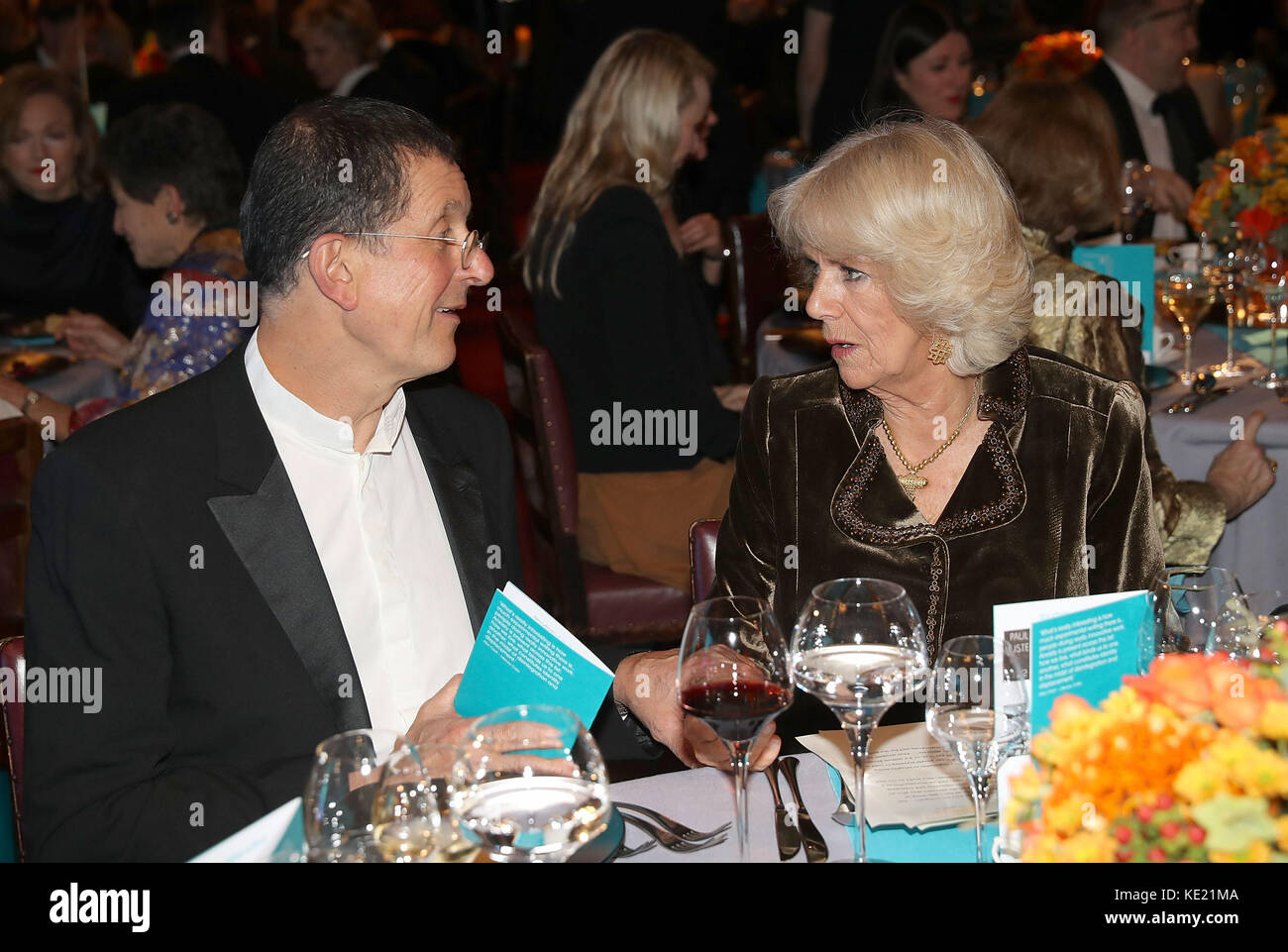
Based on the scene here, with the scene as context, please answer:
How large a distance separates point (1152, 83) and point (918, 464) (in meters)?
4.14

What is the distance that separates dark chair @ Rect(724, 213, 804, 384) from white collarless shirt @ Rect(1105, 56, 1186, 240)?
1.69 meters

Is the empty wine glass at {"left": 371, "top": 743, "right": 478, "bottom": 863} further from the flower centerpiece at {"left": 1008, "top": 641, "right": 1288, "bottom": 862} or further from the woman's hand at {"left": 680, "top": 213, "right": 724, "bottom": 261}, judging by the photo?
the woman's hand at {"left": 680, "top": 213, "right": 724, "bottom": 261}

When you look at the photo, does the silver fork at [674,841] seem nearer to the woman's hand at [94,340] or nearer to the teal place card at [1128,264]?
the teal place card at [1128,264]

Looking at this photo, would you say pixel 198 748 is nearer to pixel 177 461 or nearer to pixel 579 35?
pixel 177 461

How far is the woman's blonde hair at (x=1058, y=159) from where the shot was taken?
3.59 metres

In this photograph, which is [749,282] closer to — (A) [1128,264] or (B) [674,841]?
(A) [1128,264]

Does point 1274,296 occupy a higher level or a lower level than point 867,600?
higher

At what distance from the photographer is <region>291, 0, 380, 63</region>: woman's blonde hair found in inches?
301

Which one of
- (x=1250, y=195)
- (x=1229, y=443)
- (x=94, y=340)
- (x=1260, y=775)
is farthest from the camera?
(x=94, y=340)

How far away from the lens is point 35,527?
5.64ft

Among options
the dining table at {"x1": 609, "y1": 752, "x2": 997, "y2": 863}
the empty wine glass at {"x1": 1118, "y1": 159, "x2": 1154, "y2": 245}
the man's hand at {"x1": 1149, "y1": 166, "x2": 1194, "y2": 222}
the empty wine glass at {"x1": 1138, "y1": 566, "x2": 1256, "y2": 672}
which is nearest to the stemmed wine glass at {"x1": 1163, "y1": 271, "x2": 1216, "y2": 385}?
the empty wine glass at {"x1": 1118, "y1": 159, "x2": 1154, "y2": 245}

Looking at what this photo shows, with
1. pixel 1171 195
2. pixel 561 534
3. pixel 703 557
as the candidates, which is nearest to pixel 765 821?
pixel 703 557

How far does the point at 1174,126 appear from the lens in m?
5.79

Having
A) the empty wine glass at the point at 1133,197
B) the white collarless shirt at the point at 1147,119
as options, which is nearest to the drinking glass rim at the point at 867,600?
the empty wine glass at the point at 1133,197
